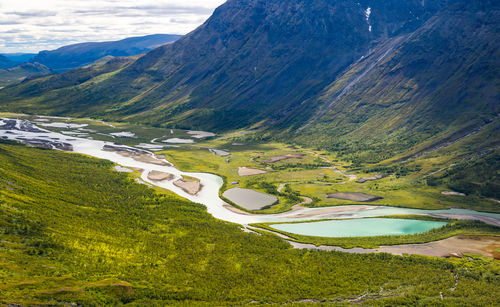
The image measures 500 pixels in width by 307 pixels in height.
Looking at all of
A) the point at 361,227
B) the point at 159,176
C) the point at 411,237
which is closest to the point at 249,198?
the point at 361,227

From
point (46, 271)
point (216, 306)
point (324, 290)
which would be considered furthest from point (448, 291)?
point (46, 271)

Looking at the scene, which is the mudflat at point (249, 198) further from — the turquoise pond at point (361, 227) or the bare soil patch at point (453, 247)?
the bare soil patch at point (453, 247)

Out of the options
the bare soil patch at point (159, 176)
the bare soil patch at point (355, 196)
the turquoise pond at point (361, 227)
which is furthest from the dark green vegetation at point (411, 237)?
the bare soil patch at point (159, 176)

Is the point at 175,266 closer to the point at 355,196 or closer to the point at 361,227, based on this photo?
the point at 361,227

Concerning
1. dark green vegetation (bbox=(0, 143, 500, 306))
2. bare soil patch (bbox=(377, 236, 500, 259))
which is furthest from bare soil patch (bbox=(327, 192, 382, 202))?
dark green vegetation (bbox=(0, 143, 500, 306))

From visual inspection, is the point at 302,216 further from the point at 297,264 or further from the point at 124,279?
the point at 124,279

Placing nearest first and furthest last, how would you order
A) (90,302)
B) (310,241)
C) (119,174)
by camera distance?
(90,302), (310,241), (119,174)

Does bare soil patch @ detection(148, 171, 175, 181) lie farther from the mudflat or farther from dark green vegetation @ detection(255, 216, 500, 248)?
dark green vegetation @ detection(255, 216, 500, 248)
